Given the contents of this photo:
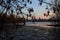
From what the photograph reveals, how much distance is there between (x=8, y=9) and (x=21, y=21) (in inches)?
52.6

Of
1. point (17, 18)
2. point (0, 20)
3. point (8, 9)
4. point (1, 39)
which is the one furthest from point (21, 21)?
point (1, 39)

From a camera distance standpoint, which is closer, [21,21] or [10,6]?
[10,6]

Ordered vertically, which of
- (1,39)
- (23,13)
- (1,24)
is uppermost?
(23,13)

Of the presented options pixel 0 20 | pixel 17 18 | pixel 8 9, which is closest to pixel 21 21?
pixel 17 18

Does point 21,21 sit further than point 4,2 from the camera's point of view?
Yes

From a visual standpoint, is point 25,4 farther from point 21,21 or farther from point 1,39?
point 1,39

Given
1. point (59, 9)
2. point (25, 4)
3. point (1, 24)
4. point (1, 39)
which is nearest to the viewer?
point (25, 4)

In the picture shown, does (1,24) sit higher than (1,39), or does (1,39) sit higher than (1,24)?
(1,24)

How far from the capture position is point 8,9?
6.15 metres

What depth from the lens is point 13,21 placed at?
7.42 metres

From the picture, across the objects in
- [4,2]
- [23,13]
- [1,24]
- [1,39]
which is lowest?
[1,39]

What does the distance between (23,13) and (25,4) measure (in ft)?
1.03

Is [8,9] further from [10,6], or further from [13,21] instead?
[13,21]

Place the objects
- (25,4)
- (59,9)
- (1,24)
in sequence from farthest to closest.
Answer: (1,24), (59,9), (25,4)
